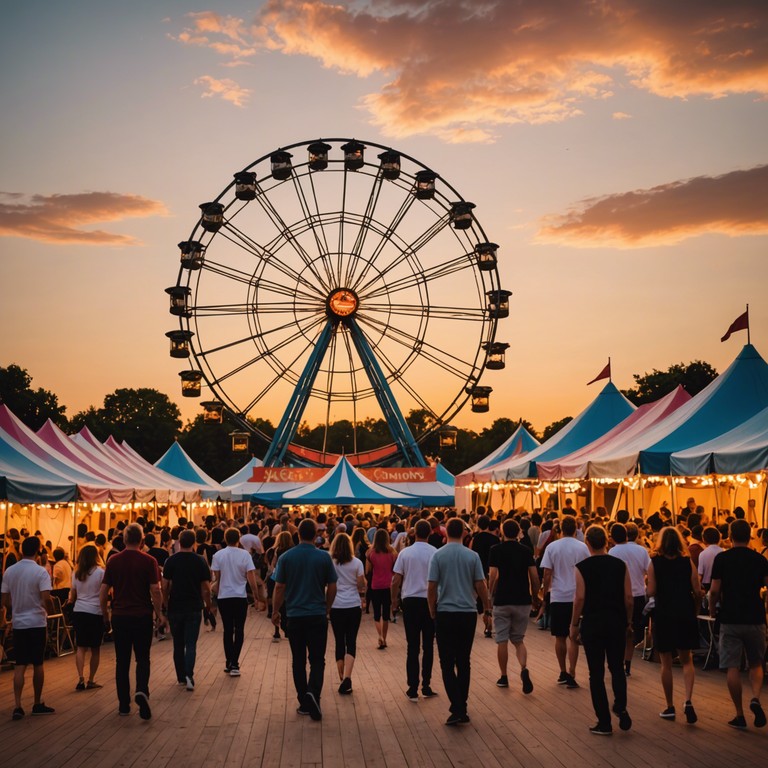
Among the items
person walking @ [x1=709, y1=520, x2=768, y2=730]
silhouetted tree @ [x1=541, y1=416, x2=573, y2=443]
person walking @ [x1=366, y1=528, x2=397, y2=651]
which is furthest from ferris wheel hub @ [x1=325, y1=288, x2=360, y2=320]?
silhouetted tree @ [x1=541, y1=416, x2=573, y2=443]

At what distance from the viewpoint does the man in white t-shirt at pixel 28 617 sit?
8.81 meters

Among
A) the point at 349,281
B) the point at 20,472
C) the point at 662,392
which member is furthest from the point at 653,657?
the point at 662,392

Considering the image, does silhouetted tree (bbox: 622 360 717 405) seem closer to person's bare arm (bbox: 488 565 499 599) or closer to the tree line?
the tree line

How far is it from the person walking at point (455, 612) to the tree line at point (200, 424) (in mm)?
59958

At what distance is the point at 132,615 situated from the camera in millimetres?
8703

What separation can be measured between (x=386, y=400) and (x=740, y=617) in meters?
27.0

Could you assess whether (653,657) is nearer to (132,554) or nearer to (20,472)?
(132,554)

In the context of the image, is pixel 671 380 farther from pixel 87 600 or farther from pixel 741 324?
pixel 87 600

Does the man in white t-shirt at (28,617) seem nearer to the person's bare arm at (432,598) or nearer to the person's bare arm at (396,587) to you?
the person's bare arm at (396,587)

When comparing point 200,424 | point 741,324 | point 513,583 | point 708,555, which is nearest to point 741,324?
point 741,324

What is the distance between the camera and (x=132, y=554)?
8.87 metres

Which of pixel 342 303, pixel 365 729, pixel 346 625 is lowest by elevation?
pixel 365 729

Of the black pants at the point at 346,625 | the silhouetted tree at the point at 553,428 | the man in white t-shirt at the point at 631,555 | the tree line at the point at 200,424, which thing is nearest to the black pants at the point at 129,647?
the black pants at the point at 346,625

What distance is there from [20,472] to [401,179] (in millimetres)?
22223
